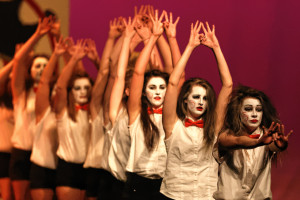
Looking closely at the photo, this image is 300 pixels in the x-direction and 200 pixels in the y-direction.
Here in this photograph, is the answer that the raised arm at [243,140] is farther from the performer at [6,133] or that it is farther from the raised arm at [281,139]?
the performer at [6,133]

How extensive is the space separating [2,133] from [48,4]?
2202mm

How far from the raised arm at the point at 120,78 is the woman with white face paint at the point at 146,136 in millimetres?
248

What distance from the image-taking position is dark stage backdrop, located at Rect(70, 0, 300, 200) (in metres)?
4.85

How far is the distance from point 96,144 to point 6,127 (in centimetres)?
121

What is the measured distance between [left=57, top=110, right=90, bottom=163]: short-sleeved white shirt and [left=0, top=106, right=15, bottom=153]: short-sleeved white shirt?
82 centimetres

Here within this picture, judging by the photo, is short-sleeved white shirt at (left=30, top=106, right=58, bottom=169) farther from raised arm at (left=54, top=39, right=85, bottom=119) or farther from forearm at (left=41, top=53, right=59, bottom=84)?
forearm at (left=41, top=53, right=59, bottom=84)

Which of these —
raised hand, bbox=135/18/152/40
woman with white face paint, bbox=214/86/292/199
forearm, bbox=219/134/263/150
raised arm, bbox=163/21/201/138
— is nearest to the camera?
forearm, bbox=219/134/263/150

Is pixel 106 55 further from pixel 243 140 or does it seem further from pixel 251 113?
pixel 243 140

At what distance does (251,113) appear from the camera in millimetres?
3605

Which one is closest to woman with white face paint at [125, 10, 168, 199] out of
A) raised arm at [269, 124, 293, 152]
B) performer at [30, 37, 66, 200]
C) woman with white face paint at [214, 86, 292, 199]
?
woman with white face paint at [214, 86, 292, 199]

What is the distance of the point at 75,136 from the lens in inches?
207

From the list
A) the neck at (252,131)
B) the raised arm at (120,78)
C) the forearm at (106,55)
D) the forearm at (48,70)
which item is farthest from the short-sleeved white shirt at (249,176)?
the forearm at (48,70)

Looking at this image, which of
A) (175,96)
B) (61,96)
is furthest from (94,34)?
(175,96)

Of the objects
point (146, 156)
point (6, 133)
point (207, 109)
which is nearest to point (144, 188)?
point (146, 156)
